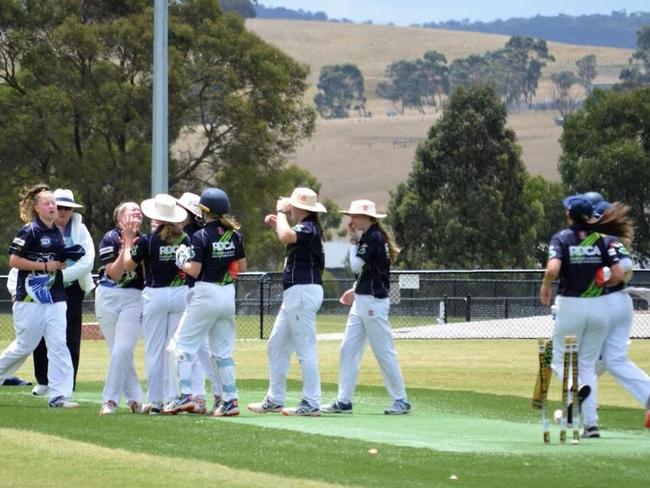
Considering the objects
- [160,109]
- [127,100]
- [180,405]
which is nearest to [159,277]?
[180,405]

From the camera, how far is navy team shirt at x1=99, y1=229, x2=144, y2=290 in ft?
48.8

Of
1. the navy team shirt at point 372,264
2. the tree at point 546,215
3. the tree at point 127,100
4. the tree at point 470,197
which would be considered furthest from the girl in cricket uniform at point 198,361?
the tree at point 546,215

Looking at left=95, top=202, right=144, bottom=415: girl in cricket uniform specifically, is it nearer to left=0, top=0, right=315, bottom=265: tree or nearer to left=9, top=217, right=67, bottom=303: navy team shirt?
left=9, top=217, right=67, bottom=303: navy team shirt

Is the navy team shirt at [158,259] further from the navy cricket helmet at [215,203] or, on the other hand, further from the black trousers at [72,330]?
the black trousers at [72,330]

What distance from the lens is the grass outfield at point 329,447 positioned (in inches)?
415

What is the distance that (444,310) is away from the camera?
112 feet

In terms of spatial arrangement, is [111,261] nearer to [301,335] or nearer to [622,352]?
[301,335]

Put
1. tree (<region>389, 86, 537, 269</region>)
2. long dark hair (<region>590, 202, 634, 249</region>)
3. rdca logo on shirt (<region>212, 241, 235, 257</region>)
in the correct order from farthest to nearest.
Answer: tree (<region>389, 86, 537, 269</region>)
rdca logo on shirt (<region>212, 241, 235, 257</region>)
long dark hair (<region>590, 202, 634, 249</region>)

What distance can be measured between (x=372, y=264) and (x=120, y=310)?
94.3 inches

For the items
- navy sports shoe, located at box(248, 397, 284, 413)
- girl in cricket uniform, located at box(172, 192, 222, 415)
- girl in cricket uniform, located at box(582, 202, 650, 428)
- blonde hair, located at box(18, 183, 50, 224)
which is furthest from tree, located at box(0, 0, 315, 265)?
girl in cricket uniform, located at box(582, 202, 650, 428)

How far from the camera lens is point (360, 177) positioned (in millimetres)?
148625

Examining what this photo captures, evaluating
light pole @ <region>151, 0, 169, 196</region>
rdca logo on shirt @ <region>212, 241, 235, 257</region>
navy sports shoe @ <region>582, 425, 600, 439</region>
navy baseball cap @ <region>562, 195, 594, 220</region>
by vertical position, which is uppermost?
light pole @ <region>151, 0, 169, 196</region>

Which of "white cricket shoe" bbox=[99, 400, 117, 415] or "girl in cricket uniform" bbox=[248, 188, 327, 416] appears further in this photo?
"white cricket shoe" bbox=[99, 400, 117, 415]

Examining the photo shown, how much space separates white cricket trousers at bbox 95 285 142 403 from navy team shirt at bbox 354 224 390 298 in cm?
209
